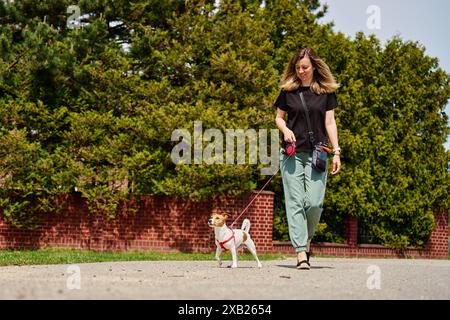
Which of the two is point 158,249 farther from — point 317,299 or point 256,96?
point 317,299

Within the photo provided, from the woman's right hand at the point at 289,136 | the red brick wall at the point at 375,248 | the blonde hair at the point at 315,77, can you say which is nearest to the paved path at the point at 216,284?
the woman's right hand at the point at 289,136

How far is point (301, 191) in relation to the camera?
26.1ft

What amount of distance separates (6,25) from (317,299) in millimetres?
13908

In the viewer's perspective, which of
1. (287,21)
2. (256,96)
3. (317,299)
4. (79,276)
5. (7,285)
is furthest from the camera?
(287,21)

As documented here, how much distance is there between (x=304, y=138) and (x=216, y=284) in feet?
8.43

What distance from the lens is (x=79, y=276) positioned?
6.87 metres

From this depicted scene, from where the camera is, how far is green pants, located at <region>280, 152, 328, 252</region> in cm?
788

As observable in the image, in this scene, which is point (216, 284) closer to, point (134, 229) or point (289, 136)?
point (289, 136)

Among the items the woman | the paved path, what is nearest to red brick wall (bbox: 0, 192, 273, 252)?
the paved path

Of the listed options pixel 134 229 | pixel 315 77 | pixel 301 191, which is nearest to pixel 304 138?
pixel 301 191

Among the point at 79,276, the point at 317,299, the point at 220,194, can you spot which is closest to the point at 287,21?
the point at 220,194

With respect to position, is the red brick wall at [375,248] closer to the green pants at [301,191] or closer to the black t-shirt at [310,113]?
the green pants at [301,191]

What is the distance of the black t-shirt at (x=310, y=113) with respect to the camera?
796cm
